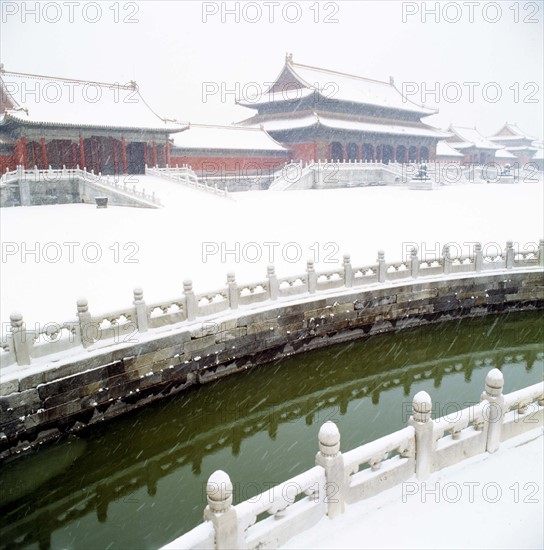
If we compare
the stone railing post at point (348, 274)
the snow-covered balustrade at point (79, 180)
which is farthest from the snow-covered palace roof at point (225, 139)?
the stone railing post at point (348, 274)

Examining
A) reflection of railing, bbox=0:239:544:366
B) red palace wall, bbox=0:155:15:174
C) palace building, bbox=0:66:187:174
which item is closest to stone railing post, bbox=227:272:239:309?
reflection of railing, bbox=0:239:544:366

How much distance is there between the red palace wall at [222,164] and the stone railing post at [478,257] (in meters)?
22.0

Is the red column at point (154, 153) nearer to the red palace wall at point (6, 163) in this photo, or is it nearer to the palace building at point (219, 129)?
the palace building at point (219, 129)

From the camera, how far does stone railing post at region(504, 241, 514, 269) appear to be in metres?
14.1

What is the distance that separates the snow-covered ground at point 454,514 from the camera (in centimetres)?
462

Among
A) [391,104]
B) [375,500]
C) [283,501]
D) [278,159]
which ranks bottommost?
[375,500]

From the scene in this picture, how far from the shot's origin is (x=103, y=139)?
2983 centimetres

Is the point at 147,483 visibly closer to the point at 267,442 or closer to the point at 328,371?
the point at 267,442

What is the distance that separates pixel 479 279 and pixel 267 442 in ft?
26.3

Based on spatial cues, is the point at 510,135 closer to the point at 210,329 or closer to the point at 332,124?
the point at 332,124

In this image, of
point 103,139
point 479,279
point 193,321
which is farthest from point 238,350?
point 103,139

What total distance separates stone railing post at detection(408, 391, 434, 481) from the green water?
2.79 m

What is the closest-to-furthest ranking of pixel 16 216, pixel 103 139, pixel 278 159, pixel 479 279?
pixel 479 279 < pixel 16 216 < pixel 103 139 < pixel 278 159

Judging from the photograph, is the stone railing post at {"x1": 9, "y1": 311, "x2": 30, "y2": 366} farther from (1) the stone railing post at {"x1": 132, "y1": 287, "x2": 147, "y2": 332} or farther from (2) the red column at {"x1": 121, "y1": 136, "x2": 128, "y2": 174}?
(2) the red column at {"x1": 121, "y1": 136, "x2": 128, "y2": 174}
